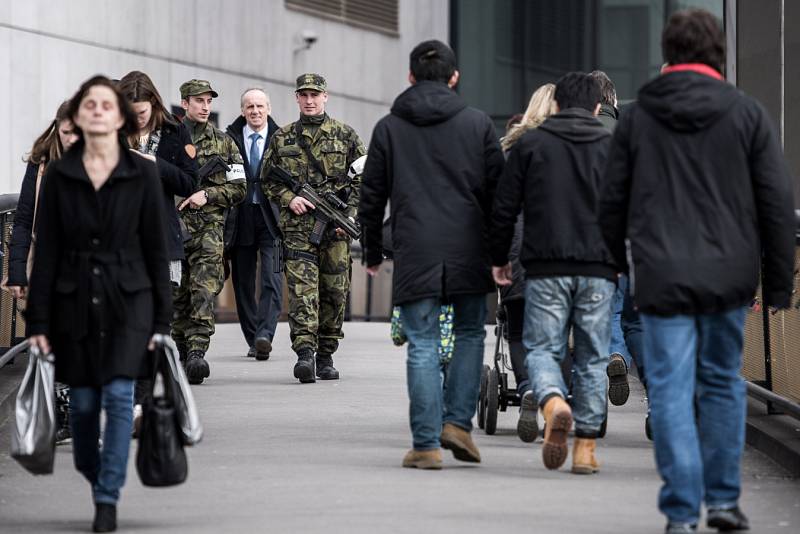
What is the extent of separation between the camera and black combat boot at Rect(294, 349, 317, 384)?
→ 44.9 feet

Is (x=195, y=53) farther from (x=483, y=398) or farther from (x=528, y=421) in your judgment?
(x=528, y=421)

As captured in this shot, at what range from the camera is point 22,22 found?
23.3 m

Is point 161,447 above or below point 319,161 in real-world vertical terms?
below

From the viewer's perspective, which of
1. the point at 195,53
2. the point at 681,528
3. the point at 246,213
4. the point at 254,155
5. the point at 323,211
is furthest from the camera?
the point at 195,53

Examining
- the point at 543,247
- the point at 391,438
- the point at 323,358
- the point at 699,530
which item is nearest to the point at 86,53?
the point at 323,358

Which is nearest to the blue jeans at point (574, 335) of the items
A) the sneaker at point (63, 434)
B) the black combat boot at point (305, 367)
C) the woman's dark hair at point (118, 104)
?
the woman's dark hair at point (118, 104)

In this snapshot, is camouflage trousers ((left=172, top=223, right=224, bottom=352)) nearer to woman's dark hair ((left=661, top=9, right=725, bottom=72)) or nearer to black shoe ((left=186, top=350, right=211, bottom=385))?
black shoe ((left=186, top=350, right=211, bottom=385))

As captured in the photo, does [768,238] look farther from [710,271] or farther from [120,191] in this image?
[120,191]

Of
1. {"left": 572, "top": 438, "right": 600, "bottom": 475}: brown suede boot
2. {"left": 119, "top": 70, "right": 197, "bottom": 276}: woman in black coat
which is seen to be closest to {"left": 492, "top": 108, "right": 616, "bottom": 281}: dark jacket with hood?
{"left": 572, "top": 438, "right": 600, "bottom": 475}: brown suede boot

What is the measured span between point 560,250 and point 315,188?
5.10 m

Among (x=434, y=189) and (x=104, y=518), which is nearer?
(x=104, y=518)

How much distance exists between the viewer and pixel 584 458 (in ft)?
29.1

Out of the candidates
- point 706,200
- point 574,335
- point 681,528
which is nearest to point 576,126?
point 574,335

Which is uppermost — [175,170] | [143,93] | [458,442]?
[143,93]
